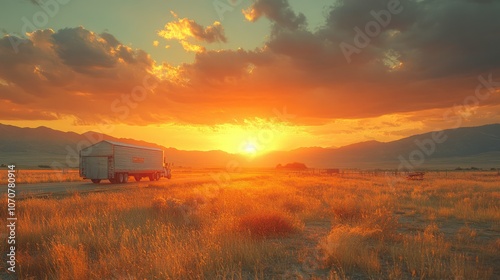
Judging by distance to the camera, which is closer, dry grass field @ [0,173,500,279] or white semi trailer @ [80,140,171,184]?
dry grass field @ [0,173,500,279]

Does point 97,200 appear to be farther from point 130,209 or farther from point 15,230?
point 15,230

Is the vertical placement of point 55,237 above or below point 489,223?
above

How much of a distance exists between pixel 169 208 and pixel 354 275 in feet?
26.1

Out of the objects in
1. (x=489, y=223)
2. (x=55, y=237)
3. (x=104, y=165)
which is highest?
(x=104, y=165)

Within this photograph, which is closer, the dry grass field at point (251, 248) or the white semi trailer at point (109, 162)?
the dry grass field at point (251, 248)

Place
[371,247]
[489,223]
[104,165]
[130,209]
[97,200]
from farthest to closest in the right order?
[104,165] < [97,200] < [130,209] < [489,223] < [371,247]

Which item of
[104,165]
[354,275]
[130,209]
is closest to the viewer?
[354,275]

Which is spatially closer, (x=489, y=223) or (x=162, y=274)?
(x=162, y=274)

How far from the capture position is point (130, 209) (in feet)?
44.7

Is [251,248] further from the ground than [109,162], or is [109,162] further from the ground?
[109,162]

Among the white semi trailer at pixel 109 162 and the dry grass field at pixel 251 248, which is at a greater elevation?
the white semi trailer at pixel 109 162

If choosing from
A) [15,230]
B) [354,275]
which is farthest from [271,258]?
[15,230]

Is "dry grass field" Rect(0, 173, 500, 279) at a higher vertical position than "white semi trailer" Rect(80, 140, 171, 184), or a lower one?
lower

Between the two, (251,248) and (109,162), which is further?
(109,162)
